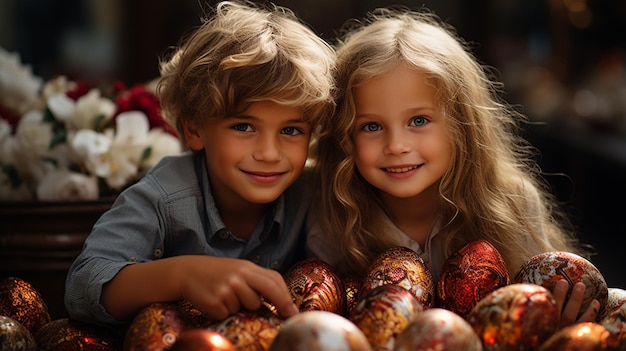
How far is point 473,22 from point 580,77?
198cm

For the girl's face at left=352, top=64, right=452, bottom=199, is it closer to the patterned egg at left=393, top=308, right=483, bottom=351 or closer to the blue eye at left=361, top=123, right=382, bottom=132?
the blue eye at left=361, top=123, right=382, bottom=132

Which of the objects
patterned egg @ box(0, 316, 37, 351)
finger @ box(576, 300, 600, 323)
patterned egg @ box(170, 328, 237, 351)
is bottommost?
patterned egg @ box(0, 316, 37, 351)

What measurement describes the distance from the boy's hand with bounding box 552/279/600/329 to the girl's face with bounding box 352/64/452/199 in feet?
1.31

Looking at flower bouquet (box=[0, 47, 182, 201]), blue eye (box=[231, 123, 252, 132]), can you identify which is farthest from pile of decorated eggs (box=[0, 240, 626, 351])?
flower bouquet (box=[0, 47, 182, 201])

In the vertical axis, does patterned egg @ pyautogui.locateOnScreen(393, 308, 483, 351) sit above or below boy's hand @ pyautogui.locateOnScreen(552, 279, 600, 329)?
above

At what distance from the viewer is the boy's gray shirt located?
1441mm

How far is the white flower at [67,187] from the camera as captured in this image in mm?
1854

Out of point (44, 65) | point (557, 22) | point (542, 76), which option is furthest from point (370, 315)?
point (557, 22)

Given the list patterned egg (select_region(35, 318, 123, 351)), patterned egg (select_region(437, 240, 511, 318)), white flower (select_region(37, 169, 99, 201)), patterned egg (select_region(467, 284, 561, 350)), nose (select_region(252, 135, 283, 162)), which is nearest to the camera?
patterned egg (select_region(467, 284, 561, 350))

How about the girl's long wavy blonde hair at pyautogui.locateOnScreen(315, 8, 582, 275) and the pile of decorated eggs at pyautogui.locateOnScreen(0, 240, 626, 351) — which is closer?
the pile of decorated eggs at pyautogui.locateOnScreen(0, 240, 626, 351)

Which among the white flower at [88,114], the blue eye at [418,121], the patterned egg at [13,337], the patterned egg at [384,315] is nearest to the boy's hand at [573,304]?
the patterned egg at [384,315]

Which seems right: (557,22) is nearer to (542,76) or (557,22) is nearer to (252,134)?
(542,76)

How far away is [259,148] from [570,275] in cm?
68

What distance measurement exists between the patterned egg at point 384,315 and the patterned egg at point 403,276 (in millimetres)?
191
